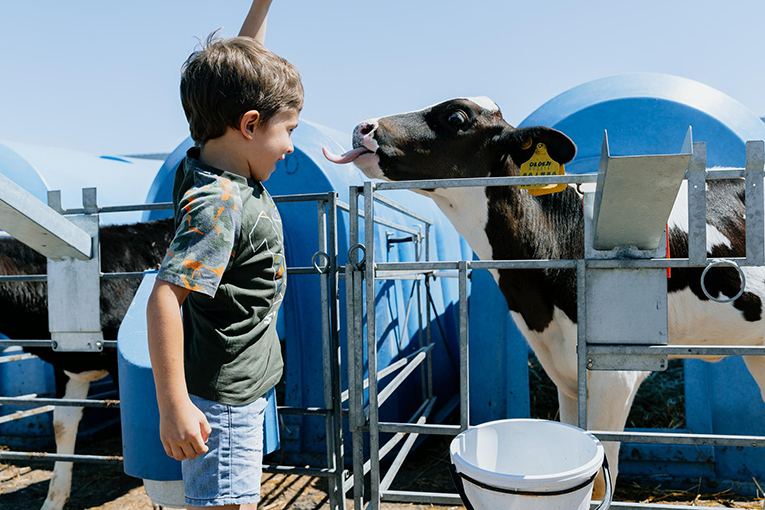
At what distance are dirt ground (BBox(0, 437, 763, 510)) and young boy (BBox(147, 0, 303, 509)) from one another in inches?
93.9

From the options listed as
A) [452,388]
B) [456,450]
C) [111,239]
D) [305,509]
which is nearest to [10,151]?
[111,239]

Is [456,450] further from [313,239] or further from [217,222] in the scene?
[313,239]

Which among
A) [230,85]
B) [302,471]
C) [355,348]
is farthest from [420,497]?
[230,85]

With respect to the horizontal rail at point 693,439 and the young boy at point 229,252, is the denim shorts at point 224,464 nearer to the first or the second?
the young boy at point 229,252

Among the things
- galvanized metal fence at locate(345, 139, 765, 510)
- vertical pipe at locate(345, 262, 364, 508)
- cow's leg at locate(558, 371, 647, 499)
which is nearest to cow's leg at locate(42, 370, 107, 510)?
vertical pipe at locate(345, 262, 364, 508)

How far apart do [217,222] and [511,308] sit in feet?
6.52

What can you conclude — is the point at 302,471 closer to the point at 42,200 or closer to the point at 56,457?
the point at 56,457

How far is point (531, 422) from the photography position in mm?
1871

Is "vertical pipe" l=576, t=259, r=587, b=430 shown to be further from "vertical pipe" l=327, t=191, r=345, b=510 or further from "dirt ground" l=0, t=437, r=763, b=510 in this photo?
"dirt ground" l=0, t=437, r=763, b=510

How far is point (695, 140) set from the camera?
3.78m

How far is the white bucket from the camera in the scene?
1465mm

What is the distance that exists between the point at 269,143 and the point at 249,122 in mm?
76

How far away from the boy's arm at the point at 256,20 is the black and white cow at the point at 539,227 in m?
0.94

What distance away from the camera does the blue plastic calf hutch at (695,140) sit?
12.1ft
